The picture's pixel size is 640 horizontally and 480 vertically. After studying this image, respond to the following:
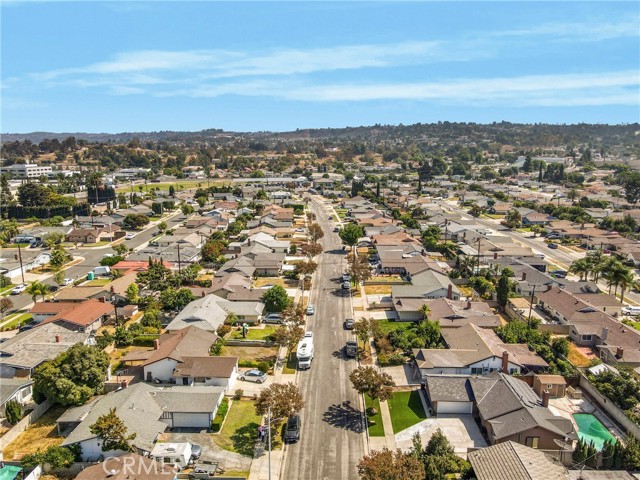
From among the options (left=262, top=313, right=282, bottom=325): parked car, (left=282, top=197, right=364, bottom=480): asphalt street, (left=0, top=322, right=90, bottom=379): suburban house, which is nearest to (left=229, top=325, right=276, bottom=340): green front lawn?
(left=262, top=313, right=282, bottom=325): parked car

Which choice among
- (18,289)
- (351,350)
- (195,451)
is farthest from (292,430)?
(18,289)

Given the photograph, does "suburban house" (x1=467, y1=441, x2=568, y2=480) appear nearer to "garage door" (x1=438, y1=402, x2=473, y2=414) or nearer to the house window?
the house window

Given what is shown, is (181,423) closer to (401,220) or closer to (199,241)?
(199,241)

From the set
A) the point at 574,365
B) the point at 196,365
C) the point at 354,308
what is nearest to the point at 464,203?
the point at 354,308

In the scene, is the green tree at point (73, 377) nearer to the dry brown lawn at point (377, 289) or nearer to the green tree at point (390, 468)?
the green tree at point (390, 468)

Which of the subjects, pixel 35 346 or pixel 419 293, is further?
pixel 419 293

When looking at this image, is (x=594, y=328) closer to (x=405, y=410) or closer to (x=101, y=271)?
(x=405, y=410)
